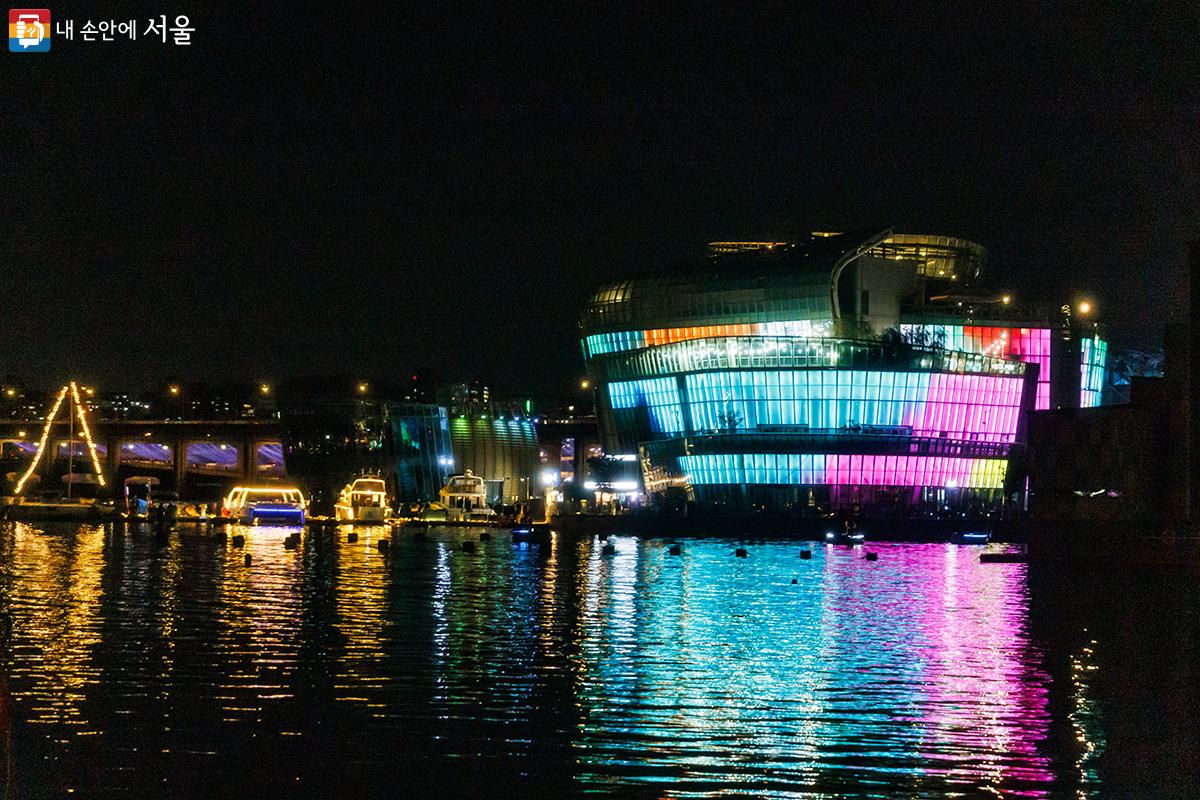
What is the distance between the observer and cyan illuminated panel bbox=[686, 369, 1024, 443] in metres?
163

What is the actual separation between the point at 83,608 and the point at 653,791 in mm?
31497

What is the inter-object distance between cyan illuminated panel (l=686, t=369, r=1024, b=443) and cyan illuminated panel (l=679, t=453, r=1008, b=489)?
9.98ft

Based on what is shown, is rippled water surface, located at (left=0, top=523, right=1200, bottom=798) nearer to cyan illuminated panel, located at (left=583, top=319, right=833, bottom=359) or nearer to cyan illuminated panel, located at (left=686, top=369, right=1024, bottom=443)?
cyan illuminated panel, located at (left=686, top=369, right=1024, bottom=443)

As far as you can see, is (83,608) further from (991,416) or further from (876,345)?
(991,416)

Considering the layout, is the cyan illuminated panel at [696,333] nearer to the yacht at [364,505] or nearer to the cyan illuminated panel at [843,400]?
the cyan illuminated panel at [843,400]

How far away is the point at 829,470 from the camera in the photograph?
16338 cm

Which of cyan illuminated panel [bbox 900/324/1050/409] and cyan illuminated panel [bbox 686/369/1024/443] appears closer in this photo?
cyan illuminated panel [bbox 686/369/1024/443]

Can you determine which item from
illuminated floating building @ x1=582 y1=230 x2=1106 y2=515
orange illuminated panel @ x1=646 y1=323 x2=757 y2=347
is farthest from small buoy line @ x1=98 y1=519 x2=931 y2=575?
orange illuminated panel @ x1=646 y1=323 x2=757 y2=347

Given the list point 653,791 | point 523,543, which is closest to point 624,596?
point 653,791

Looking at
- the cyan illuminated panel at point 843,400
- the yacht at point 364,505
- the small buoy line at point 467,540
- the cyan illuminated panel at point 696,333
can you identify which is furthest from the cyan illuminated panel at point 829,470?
the yacht at point 364,505

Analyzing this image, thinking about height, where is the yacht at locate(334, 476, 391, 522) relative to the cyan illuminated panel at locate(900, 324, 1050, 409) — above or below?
below

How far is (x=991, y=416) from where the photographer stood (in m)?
169

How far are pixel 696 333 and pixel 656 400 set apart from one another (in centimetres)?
1635

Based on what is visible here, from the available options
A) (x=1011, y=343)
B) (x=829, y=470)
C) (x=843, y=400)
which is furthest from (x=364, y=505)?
(x=1011, y=343)
